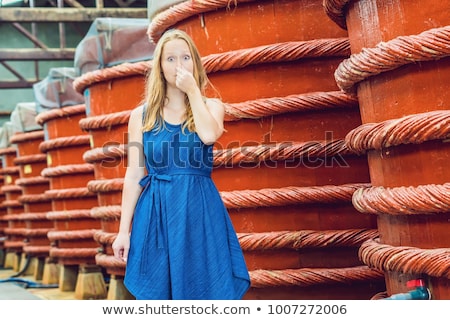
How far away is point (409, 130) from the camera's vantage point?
60.5 inches

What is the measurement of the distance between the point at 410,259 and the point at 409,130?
0.28 metres

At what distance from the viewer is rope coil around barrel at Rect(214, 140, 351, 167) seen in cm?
228

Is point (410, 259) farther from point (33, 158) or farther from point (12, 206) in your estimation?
point (12, 206)

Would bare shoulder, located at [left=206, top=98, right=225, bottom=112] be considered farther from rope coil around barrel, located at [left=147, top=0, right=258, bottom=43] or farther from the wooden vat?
the wooden vat

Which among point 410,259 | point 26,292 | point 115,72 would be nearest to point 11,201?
point 26,292

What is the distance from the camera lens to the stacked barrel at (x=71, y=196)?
4051 mm

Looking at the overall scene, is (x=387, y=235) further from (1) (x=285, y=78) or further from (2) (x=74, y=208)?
(2) (x=74, y=208)

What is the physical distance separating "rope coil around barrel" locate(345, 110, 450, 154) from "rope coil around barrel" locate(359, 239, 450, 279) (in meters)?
0.24

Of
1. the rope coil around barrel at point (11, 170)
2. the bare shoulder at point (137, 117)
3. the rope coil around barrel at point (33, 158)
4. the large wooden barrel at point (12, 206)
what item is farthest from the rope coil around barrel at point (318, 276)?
the rope coil around barrel at point (11, 170)

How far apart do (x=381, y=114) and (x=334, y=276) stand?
0.76m

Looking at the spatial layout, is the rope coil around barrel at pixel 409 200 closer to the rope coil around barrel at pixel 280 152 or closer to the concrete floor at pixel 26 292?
the rope coil around barrel at pixel 280 152

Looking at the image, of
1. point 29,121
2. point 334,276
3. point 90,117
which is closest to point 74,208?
point 90,117

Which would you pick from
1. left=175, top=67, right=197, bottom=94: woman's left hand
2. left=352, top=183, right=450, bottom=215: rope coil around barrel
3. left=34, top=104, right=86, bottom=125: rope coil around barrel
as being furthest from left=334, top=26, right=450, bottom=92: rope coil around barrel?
left=34, top=104, right=86, bottom=125: rope coil around barrel

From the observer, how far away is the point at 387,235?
5.65 ft
